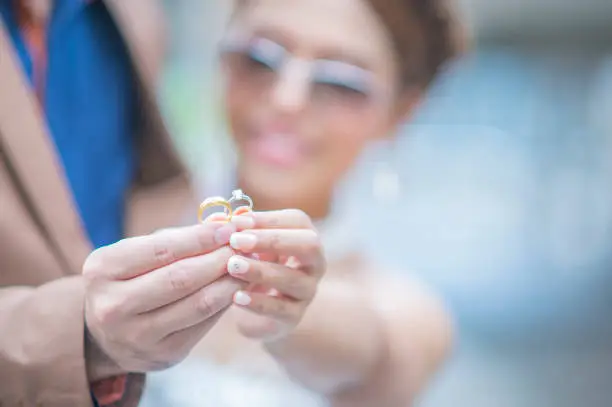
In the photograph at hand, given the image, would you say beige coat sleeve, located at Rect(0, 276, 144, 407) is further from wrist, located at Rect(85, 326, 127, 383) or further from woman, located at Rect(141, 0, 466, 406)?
woman, located at Rect(141, 0, 466, 406)

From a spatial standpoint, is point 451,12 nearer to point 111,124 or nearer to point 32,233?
point 111,124

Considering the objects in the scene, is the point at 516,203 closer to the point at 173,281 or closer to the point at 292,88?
the point at 292,88

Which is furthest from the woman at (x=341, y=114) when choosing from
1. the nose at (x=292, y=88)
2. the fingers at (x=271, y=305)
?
the fingers at (x=271, y=305)

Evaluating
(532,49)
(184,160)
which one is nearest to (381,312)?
(184,160)

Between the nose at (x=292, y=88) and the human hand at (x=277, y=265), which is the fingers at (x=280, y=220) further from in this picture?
the nose at (x=292, y=88)

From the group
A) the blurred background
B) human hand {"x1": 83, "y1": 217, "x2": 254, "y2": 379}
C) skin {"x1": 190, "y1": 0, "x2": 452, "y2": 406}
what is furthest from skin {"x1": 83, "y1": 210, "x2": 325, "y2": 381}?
A: the blurred background
